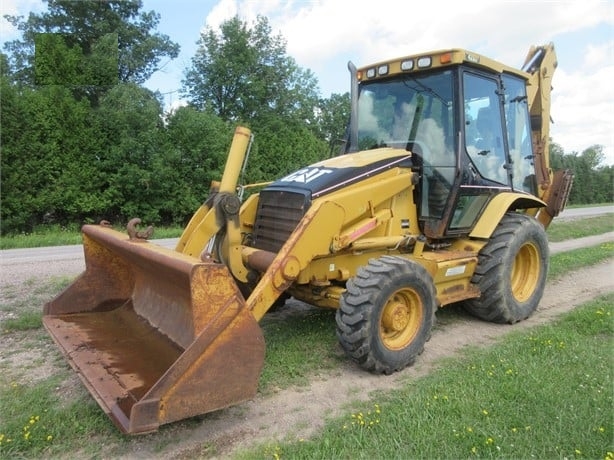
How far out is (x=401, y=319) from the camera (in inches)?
171

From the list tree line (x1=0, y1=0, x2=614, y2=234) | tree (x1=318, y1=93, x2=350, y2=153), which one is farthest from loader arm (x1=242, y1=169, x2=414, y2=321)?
tree (x1=318, y1=93, x2=350, y2=153)

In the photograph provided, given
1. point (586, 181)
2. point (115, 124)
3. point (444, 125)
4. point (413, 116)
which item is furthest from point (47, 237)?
point (586, 181)

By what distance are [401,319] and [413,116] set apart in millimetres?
2324

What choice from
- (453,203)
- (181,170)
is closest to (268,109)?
(181,170)

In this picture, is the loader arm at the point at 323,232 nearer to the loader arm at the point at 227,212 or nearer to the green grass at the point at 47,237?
the loader arm at the point at 227,212

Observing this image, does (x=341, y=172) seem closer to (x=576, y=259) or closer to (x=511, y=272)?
(x=511, y=272)

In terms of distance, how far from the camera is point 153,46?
74.6 ft

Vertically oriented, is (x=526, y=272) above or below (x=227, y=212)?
below

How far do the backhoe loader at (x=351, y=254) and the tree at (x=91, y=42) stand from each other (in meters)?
16.6

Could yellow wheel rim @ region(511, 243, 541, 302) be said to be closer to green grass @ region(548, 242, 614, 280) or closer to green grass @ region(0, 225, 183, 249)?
green grass @ region(548, 242, 614, 280)

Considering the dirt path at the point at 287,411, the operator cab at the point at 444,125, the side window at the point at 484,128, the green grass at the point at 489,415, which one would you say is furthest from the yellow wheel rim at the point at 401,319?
the side window at the point at 484,128

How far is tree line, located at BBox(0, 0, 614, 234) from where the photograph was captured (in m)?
16.5

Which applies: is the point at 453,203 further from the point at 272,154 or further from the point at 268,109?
the point at 268,109

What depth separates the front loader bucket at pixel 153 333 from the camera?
2975mm
